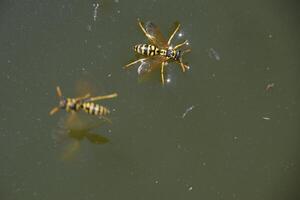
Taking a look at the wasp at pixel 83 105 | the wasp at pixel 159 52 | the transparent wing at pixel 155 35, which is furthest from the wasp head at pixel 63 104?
the transparent wing at pixel 155 35

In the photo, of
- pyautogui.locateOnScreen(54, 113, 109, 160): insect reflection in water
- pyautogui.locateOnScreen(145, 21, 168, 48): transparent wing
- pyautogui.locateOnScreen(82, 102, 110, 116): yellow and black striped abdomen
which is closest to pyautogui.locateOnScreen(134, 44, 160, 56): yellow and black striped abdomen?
pyautogui.locateOnScreen(145, 21, 168, 48): transparent wing

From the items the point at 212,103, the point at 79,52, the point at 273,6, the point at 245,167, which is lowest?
the point at 245,167

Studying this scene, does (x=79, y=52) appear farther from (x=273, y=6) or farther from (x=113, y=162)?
(x=273, y=6)

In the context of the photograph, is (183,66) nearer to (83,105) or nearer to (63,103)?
(83,105)

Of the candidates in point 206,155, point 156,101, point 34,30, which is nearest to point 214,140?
point 206,155

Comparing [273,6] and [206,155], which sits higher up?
[273,6]

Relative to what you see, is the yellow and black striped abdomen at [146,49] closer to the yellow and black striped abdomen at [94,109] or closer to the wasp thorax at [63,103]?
the yellow and black striped abdomen at [94,109]

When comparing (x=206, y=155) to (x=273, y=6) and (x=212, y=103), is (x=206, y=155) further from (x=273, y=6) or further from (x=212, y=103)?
(x=273, y=6)

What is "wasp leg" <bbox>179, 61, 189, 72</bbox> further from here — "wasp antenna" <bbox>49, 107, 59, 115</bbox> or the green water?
"wasp antenna" <bbox>49, 107, 59, 115</bbox>
